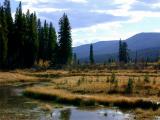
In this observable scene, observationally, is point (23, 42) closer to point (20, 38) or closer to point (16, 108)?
point (20, 38)

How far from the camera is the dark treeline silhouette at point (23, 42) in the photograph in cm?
10819

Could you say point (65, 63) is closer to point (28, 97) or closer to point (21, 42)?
point (21, 42)

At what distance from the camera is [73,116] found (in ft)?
123

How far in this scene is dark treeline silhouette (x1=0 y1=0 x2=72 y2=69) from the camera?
10819 cm

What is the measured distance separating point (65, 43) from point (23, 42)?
38.7 feet

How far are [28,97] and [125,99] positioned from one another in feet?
46.4

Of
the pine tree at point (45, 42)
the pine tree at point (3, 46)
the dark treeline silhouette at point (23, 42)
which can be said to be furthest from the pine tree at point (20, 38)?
the pine tree at point (45, 42)

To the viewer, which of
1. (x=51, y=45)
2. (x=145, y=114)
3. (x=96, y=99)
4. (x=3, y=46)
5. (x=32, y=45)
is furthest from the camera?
(x=51, y=45)

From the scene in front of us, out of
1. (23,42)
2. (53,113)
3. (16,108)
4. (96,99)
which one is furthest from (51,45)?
(53,113)

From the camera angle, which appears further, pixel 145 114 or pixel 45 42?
pixel 45 42

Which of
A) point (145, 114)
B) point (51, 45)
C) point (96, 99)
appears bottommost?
point (145, 114)

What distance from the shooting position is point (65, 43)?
120 metres

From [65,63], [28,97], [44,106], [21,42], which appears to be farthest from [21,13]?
[44,106]

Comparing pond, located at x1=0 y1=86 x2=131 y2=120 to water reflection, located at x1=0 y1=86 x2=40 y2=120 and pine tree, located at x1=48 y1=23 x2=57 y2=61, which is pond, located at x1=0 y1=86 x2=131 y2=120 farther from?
pine tree, located at x1=48 y1=23 x2=57 y2=61
